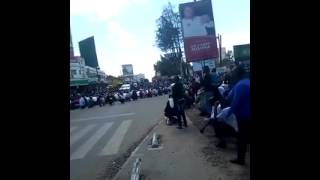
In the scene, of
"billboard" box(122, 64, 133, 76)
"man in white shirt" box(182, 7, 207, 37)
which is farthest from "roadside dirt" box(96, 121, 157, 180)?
"billboard" box(122, 64, 133, 76)

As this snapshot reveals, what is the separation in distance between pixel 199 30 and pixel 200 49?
3.50 feet

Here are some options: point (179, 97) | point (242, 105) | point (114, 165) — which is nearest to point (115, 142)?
point (179, 97)

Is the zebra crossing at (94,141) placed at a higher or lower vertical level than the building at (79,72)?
lower

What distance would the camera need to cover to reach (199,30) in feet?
75.9

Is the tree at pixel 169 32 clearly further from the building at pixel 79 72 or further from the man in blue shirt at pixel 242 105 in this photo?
the man in blue shirt at pixel 242 105

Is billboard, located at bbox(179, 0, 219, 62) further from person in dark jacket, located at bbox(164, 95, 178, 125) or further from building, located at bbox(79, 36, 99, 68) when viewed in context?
person in dark jacket, located at bbox(164, 95, 178, 125)

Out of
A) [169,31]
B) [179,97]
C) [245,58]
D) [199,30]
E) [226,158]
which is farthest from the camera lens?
[169,31]

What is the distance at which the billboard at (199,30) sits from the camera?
22.7 meters

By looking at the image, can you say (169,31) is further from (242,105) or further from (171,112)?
(242,105)

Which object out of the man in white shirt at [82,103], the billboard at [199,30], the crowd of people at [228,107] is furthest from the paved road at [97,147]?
the man in white shirt at [82,103]

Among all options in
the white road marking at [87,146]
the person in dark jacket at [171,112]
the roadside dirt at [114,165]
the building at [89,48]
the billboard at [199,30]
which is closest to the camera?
the roadside dirt at [114,165]
